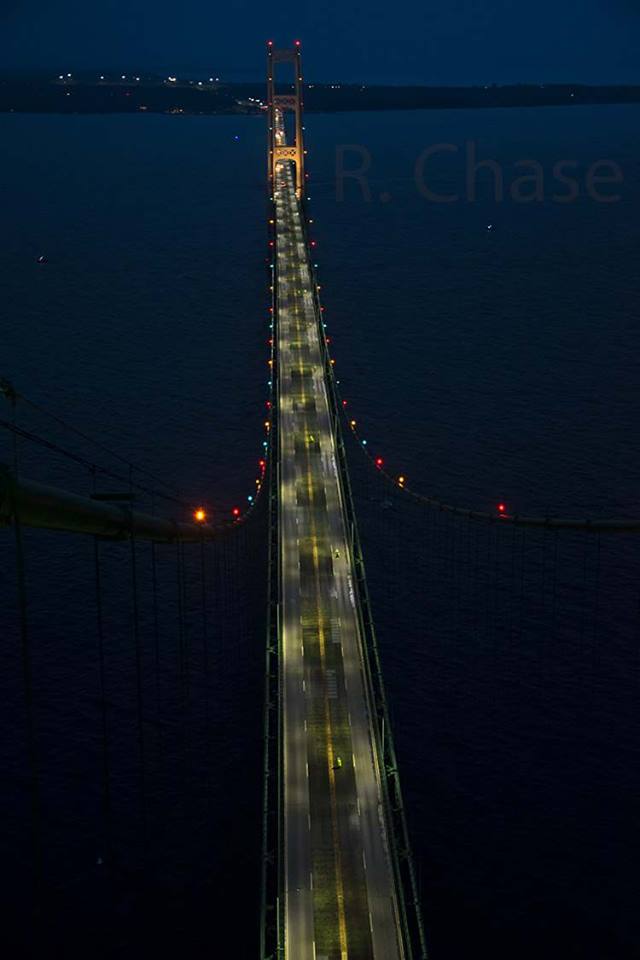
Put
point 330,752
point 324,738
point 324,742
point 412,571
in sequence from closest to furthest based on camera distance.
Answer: point 330,752
point 324,742
point 324,738
point 412,571

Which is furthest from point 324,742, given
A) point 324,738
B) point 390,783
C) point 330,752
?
point 390,783

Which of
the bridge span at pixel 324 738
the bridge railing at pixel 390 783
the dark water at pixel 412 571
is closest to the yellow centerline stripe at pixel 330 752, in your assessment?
the bridge span at pixel 324 738

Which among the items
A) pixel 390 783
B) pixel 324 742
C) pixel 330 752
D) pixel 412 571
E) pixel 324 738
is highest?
pixel 412 571

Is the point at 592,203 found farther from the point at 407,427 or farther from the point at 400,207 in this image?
the point at 407,427

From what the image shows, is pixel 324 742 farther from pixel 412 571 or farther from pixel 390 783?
pixel 412 571

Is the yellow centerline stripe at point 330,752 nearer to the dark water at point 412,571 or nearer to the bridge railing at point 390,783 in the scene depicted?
the bridge railing at point 390,783

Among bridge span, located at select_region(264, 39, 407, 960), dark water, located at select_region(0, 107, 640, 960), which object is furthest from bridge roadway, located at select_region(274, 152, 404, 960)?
dark water, located at select_region(0, 107, 640, 960)

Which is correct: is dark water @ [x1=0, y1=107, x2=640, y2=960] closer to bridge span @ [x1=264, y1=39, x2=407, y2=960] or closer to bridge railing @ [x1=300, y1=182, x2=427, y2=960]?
bridge railing @ [x1=300, y1=182, x2=427, y2=960]

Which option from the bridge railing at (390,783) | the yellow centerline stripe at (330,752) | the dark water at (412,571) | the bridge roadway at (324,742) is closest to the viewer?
the yellow centerline stripe at (330,752)
